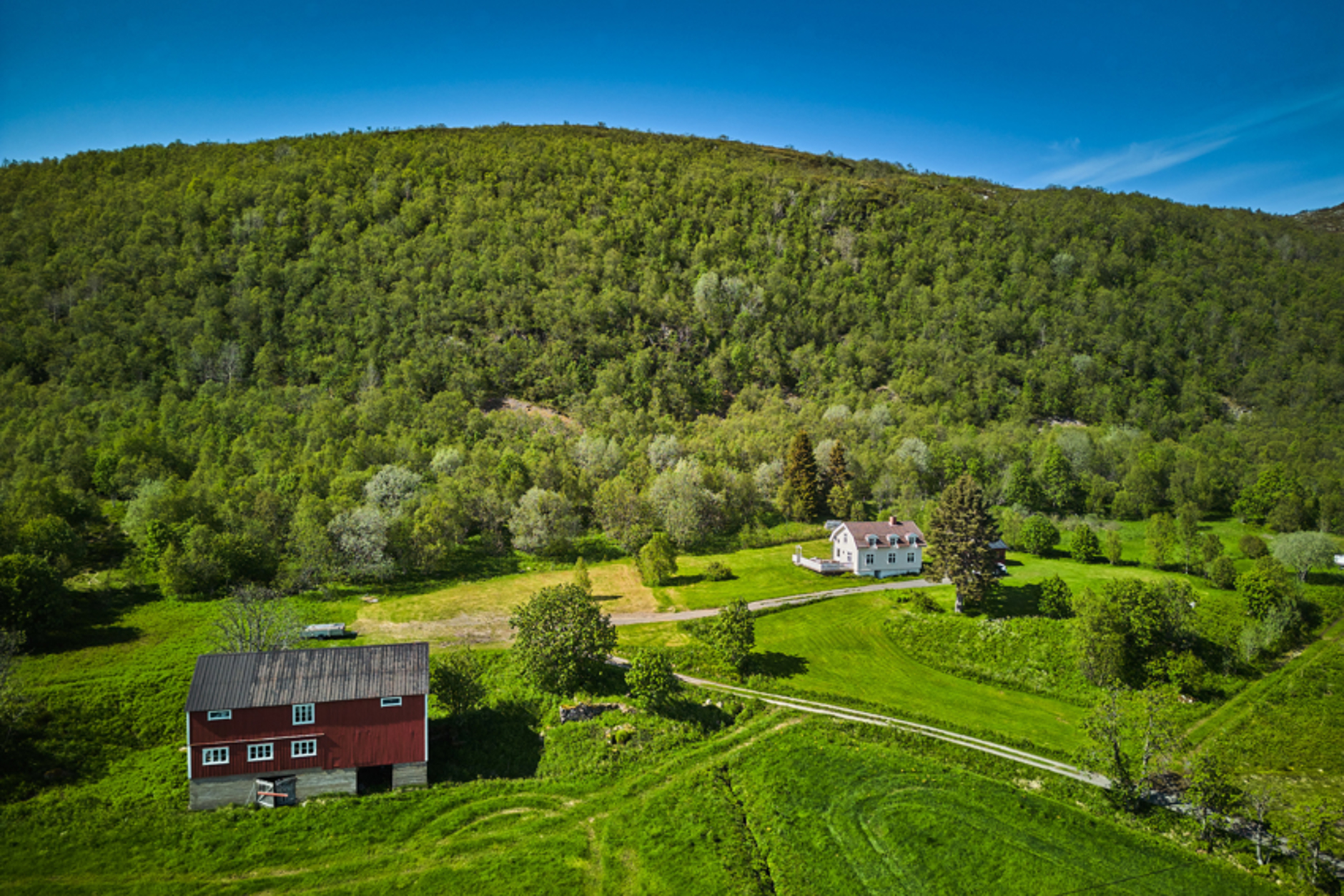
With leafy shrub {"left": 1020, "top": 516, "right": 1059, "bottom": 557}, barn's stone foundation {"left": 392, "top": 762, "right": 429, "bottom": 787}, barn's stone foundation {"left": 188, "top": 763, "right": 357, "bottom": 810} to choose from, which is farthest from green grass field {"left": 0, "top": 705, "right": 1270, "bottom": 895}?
leafy shrub {"left": 1020, "top": 516, "right": 1059, "bottom": 557}

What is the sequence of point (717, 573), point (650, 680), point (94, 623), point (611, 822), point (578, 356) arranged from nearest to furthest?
1. point (611, 822)
2. point (650, 680)
3. point (94, 623)
4. point (717, 573)
5. point (578, 356)

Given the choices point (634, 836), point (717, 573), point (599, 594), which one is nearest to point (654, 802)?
point (634, 836)

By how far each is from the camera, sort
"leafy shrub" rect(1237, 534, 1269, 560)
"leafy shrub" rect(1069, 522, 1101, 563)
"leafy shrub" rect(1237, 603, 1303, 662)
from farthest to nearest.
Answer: "leafy shrub" rect(1069, 522, 1101, 563) < "leafy shrub" rect(1237, 534, 1269, 560) < "leafy shrub" rect(1237, 603, 1303, 662)

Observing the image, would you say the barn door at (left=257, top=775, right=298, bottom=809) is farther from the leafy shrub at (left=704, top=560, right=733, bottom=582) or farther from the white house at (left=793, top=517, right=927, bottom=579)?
the white house at (left=793, top=517, right=927, bottom=579)

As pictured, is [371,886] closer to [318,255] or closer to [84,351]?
[84,351]

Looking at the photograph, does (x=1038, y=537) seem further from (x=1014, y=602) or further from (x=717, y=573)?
(x=717, y=573)

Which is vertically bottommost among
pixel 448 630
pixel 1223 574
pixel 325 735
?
pixel 448 630

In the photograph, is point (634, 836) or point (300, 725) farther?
point (300, 725)
